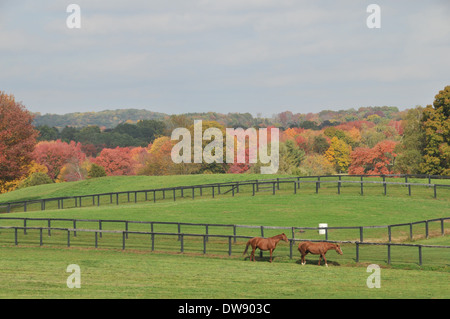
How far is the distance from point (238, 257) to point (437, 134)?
47342mm

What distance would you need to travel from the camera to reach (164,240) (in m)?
34.1

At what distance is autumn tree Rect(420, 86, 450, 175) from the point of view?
67.4 m

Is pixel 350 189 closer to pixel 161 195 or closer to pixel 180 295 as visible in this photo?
pixel 161 195

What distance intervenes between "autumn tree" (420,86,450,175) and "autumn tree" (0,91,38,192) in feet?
146

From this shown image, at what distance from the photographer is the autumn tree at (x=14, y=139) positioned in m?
59.2

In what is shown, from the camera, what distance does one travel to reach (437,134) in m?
Answer: 68.2

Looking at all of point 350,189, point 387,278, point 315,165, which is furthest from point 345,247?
point 315,165
